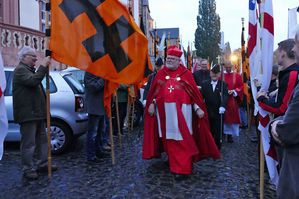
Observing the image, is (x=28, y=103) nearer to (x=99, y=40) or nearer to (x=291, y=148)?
(x=99, y=40)

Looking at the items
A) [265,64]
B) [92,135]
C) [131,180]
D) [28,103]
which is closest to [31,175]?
[28,103]

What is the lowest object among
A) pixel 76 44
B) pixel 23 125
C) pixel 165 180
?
pixel 165 180

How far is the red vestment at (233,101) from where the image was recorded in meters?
7.76

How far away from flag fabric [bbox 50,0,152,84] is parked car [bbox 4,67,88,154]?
1.62 meters

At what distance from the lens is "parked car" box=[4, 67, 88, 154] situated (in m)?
5.99

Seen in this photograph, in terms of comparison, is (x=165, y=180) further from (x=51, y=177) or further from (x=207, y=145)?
(x=51, y=177)

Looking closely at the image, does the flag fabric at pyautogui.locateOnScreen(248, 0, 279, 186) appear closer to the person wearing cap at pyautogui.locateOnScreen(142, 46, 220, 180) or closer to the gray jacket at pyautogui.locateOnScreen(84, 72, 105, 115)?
the person wearing cap at pyautogui.locateOnScreen(142, 46, 220, 180)

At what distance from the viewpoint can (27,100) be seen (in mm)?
4512

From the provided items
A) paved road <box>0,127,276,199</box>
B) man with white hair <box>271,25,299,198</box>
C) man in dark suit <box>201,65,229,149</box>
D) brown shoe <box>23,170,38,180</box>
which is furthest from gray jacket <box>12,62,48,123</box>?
man in dark suit <box>201,65,229,149</box>

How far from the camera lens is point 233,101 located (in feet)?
26.1

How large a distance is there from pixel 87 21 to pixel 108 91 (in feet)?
4.35

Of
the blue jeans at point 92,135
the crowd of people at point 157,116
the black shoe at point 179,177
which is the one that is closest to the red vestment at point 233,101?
the crowd of people at point 157,116

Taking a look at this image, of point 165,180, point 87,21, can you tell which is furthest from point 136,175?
point 87,21

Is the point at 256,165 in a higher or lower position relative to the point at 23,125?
lower
